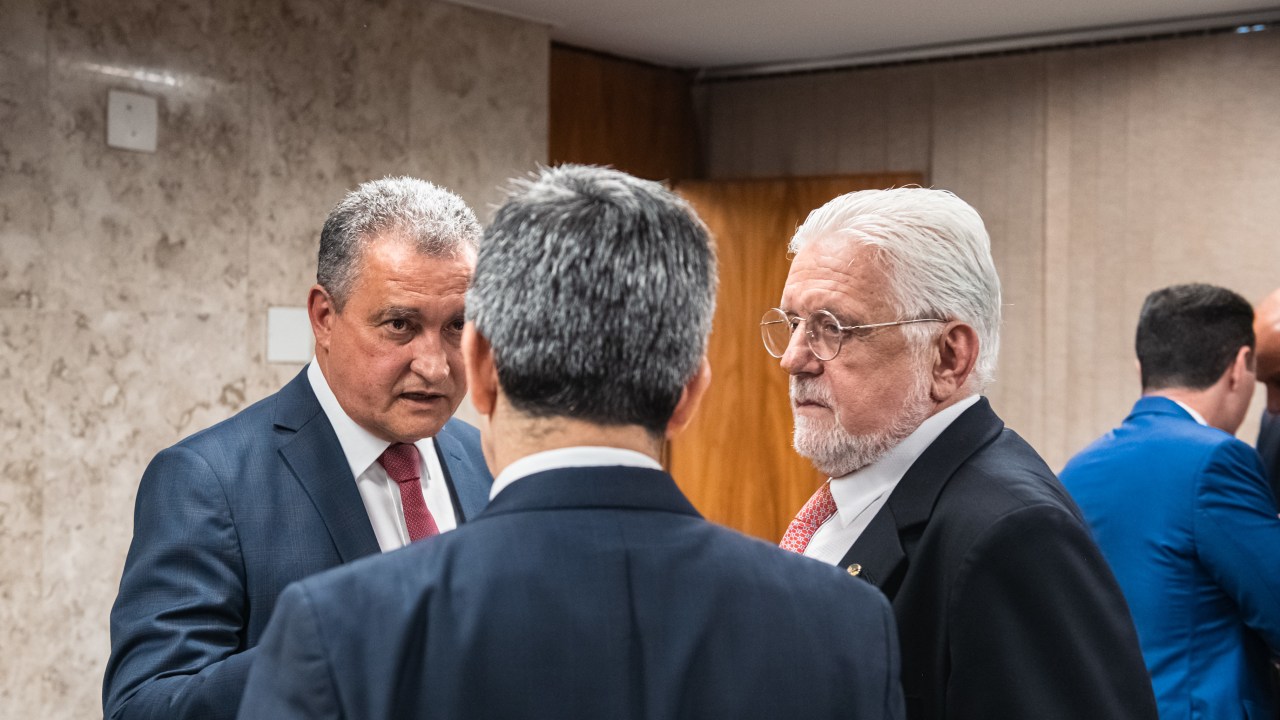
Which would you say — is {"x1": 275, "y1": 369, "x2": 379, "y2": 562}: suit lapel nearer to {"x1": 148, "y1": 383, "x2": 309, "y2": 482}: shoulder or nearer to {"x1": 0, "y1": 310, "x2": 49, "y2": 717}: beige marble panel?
{"x1": 148, "y1": 383, "x2": 309, "y2": 482}: shoulder

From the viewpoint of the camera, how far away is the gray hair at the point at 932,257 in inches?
63.0

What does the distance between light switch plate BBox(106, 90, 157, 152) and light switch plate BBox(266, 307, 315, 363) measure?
0.69 meters

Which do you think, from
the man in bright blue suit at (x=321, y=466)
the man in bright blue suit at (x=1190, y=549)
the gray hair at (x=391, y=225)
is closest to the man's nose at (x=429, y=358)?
the man in bright blue suit at (x=321, y=466)

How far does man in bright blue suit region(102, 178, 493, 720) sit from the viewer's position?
1538 mm

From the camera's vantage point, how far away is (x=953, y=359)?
162 centimetres

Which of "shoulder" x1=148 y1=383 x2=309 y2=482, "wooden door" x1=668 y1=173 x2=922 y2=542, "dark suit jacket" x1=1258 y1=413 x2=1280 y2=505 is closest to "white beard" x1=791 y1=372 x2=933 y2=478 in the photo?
"shoulder" x1=148 y1=383 x2=309 y2=482

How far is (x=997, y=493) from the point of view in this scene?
4.58 feet

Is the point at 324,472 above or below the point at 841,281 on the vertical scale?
below

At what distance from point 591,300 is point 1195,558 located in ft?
7.18

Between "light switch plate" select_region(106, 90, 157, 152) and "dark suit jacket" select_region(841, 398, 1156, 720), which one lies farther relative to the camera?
"light switch plate" select_region(106, 90, 157, 152)

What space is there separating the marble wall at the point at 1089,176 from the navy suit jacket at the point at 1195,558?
2122 millimetres

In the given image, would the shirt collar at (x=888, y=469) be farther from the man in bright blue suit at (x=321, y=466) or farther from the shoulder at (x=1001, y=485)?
the man in bright blue suit at (x=321, y=466)

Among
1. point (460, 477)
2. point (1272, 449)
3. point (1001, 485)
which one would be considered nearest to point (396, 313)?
point (460, 477)

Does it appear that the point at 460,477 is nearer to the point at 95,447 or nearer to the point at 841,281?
the point at 841,281
